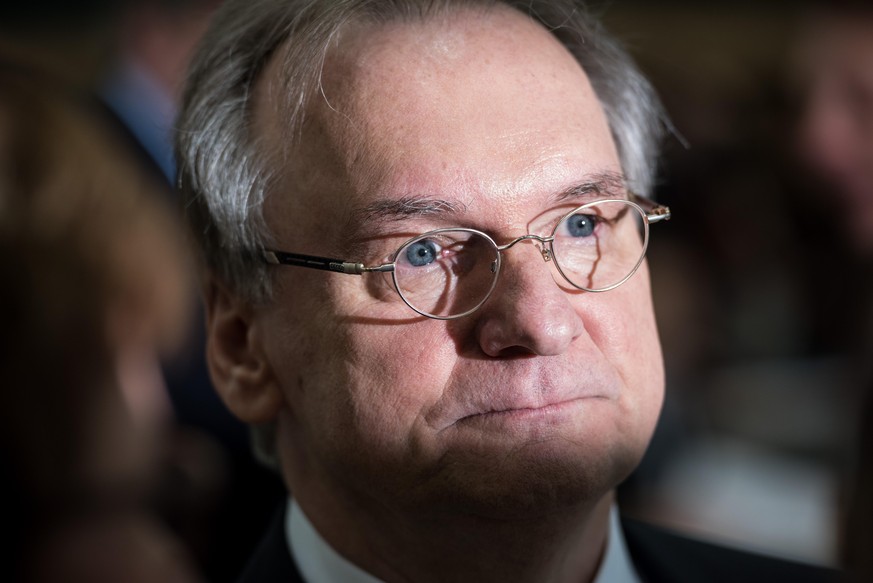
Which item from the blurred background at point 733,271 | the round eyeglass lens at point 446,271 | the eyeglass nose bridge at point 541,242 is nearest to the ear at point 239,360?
the round eyeglass lens at point 446,271

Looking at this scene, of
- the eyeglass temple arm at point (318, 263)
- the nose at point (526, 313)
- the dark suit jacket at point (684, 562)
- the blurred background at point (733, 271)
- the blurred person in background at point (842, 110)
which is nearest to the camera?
the nose at point (526, 313)

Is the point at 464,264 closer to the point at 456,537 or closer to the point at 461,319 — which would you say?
the point at 461,319

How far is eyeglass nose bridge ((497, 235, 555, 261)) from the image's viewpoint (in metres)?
1.51

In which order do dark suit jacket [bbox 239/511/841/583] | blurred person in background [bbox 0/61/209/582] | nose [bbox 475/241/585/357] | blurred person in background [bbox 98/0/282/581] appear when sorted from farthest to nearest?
blurred person in background [bbox 98/0/282/581] → blurred person in background [bbox 0/61/209/582] → dark suit jacket [bbox 239/511/841/583] → nose [bbox 475/241/585/357]

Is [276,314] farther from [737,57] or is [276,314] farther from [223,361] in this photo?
[737,57]

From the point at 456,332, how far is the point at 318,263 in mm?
259

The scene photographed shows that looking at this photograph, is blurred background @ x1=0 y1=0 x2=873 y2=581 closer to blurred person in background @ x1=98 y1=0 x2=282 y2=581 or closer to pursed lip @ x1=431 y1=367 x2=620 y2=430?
blurred person in background @ x1=98 y1=0 x2=282 y2=581

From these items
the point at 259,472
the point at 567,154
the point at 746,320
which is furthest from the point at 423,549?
the point at 746,320

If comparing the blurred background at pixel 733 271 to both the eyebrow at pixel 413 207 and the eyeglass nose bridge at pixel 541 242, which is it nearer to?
the eyebrow at pixel 413 207

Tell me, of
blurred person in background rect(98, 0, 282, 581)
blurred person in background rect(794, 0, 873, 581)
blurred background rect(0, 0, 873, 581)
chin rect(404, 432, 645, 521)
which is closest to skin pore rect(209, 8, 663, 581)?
chin rect(404, 432, 645, 521)

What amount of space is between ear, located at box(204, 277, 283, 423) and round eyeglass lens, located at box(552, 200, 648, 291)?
563 millimetres

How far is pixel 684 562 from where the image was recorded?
200 cm

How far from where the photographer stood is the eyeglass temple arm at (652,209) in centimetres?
173

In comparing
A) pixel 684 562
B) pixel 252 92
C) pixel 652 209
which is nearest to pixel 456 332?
pixel 652 209
